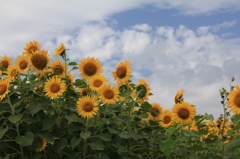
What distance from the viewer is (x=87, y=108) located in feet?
13.0

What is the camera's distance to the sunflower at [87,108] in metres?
3.97

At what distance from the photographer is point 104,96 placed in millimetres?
4203

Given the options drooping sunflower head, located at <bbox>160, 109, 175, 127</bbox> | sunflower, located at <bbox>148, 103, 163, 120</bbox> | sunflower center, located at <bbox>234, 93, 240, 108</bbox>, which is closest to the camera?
sunflower center, located at <bbox>234, 93, 240, 108</bbox>

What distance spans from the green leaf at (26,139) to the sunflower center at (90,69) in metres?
1.11

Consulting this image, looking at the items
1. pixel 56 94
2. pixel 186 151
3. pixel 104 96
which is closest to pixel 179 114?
pixel 186 151

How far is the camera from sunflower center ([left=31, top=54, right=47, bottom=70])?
4.25 meters

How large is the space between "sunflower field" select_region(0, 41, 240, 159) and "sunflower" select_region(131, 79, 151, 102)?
0.05ft

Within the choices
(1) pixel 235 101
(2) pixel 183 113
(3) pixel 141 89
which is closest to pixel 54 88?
(3) pixel 141 89

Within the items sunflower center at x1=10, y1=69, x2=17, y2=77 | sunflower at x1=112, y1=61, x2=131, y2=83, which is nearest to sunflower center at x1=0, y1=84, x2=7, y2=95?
sunflower center at x1=10, y1=69, x2=17, y2=77

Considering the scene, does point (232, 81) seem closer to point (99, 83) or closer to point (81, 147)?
point (99, 83)

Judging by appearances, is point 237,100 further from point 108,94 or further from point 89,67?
point 89,67

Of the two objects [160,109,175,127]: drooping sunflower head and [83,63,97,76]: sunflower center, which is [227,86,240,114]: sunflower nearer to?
[160,109,175,127]: drooping sunflower head

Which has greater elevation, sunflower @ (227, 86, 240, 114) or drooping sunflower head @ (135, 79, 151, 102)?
drooping sunflower head @ (135, 79, 151, 102)

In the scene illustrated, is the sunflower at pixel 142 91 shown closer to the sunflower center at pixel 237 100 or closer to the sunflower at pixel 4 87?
the sunflower center at pixel 237 100
